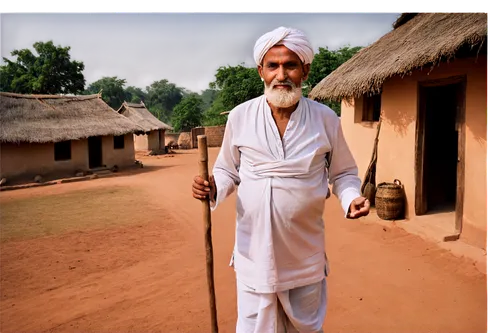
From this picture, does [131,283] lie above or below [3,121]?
below

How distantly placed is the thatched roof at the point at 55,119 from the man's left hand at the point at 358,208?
1361 centimetres

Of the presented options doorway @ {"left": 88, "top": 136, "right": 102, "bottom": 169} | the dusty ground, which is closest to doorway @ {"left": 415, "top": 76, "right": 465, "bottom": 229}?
the dusty ground

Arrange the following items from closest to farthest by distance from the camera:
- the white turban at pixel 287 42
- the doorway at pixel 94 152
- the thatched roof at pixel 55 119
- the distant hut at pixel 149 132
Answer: the white turban at pixel 287 42 → the thatched roof at pixel 55 119 → the doorway at pixel 94 152 → the distant hut at pixel 149 132

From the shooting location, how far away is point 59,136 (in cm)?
1400

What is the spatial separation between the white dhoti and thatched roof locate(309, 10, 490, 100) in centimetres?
330

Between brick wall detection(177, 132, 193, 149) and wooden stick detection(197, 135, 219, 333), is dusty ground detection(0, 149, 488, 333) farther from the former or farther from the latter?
brick wall detection(177, 132, 193, 149)

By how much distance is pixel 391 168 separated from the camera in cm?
680

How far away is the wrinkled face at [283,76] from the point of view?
79.6 inches

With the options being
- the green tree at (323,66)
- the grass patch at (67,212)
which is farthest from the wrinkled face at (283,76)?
the green tree at (323,66)

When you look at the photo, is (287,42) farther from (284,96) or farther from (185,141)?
(185,141)

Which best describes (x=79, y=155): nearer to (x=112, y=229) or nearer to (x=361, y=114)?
(x=112, y=229)

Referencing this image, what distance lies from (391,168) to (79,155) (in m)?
12.1

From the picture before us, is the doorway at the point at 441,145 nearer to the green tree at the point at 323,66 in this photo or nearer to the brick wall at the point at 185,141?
the green tree at the point at 323,66

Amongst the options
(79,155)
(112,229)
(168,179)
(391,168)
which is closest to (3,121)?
(79,155)
